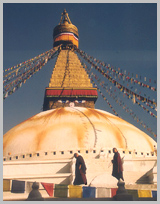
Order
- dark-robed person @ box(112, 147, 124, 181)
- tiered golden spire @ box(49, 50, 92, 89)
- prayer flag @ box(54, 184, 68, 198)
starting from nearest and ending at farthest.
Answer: prayer flag @ box(54, 184, 68, 198) < dark-robed person @ box(112, 147, 124, 181) < tiered golden spire @ box(49, 50, 92, 89)

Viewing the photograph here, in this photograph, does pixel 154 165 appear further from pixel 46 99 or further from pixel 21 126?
pixel 46 99

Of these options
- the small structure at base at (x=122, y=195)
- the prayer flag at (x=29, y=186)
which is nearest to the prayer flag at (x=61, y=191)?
the prayer flag at (x=29, y=186)

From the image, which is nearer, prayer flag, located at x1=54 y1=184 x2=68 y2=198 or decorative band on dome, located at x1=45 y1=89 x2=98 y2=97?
prayer flag, located at x1=54 y1=184 x2=68 y2=198

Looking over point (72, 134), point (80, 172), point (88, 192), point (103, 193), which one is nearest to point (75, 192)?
point (88, 192)

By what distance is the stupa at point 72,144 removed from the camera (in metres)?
13.4

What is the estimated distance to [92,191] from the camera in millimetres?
9086

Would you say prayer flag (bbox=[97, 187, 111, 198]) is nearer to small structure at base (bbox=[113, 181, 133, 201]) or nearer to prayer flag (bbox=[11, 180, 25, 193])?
small structure at base (bbox=[113, 181, 133, 201])

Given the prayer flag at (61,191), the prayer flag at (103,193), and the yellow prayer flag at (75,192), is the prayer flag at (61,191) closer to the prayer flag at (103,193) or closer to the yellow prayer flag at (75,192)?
the yellow prayer flag at (75,192)

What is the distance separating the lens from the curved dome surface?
49.9 ft

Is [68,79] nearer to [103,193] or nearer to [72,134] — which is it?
[72,134]

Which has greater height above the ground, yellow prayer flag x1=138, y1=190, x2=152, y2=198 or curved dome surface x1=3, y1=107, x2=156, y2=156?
curved dome surface x1=3, y1=107, x2=156, y2=156

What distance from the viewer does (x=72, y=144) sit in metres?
15.0

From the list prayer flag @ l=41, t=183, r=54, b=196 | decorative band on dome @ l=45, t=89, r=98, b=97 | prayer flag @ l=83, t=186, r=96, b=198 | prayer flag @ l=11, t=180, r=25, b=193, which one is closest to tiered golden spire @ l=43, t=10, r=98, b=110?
decorative band on dome @ l=45, t=89, r=98, b=97

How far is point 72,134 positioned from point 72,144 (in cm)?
61
